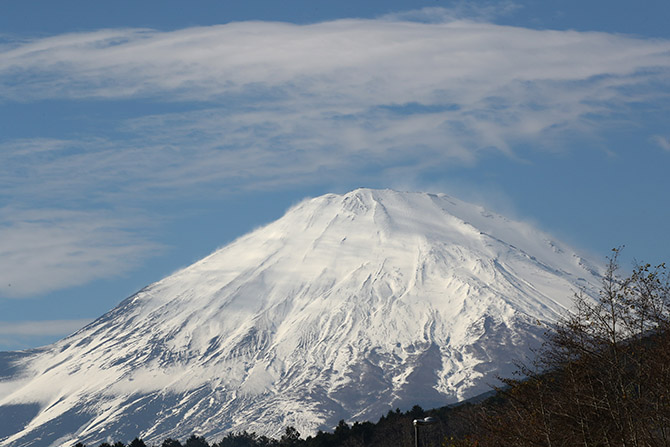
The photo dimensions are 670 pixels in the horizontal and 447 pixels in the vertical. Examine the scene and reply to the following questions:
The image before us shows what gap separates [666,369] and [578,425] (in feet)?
8.98

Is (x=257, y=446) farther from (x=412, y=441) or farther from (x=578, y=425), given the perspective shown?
(x=578, y=425)

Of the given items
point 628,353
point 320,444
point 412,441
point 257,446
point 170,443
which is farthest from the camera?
point 170,443

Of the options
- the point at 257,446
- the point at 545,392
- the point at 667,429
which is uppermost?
the point at 257,446

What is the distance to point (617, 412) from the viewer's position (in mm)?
23594

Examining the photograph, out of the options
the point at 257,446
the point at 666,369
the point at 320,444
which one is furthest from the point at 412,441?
the point at 666,369

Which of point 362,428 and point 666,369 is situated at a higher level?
point 362,428

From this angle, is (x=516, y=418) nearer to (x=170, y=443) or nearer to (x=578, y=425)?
(x=578, y=425)

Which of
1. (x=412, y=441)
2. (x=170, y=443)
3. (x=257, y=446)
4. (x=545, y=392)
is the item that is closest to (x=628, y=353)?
(x=545, y=392)

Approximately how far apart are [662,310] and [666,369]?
182 cm

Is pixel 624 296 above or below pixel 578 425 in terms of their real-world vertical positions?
above

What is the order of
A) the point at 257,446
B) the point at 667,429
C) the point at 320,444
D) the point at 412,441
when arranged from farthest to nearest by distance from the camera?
the point at 257,446 < the point at 320,444 < the point at 412,441 < the point at 667,429

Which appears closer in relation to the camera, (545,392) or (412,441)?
(545,392)

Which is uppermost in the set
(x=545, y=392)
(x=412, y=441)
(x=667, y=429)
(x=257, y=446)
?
(x=257, y=446)

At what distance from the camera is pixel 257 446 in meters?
109
